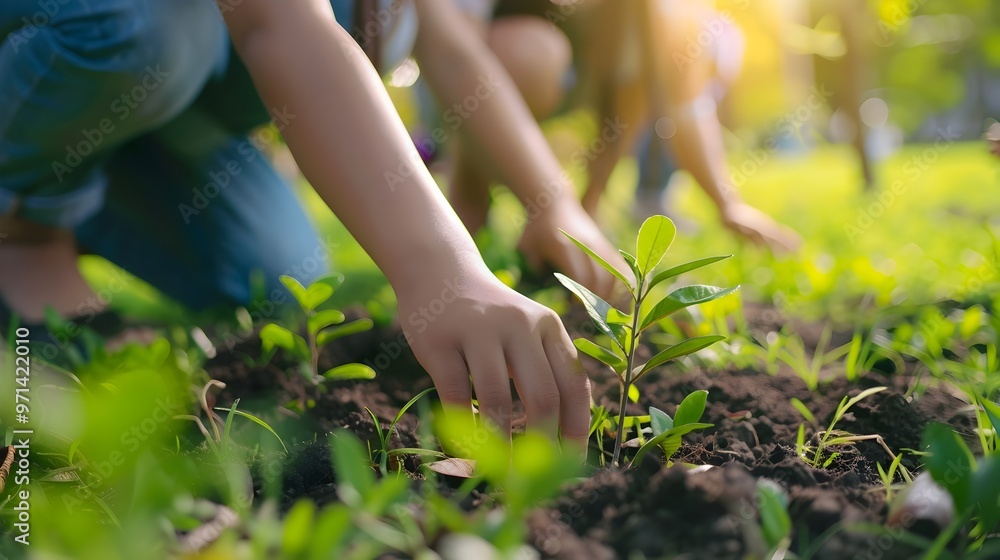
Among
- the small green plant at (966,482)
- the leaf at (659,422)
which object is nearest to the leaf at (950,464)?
the small green plant at (966,482)

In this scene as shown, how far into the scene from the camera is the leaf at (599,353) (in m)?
0.73

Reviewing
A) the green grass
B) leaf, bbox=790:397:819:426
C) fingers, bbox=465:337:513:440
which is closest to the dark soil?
leaf, bbox=790:397:819:426

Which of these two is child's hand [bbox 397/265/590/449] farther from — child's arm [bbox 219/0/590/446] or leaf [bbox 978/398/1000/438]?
leaf [bbox 978/398/1000/438]

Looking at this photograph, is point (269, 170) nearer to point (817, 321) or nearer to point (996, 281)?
point (817, 321)

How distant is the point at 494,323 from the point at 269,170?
1647mm

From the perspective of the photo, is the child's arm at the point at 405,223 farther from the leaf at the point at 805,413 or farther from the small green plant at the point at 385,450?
the leaf at the point at 805,413

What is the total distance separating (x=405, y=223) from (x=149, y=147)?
4.62 feet

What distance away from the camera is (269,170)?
2156 millimetres

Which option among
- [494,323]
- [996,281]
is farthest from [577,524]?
[996,281]

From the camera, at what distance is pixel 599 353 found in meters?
0.74

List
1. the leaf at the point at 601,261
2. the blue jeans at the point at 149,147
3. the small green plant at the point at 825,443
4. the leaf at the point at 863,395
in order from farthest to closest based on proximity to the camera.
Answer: the blue jeans at the point at 149,147
the leaf at the point at 863,395
the small green plant at the point at 825,443
the leaf at the point at 601,261

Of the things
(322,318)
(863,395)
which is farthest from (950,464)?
(322,318)

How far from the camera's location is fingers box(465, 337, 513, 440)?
0.69 m

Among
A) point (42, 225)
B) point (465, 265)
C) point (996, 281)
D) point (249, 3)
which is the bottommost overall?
point (42, 225)
